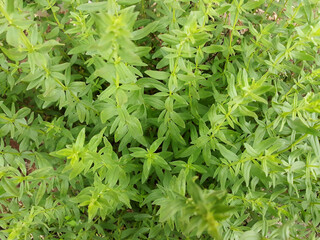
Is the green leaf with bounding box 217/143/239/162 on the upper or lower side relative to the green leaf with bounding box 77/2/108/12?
lower

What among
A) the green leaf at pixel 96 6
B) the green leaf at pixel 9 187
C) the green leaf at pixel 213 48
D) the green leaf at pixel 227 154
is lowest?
the green leaf at pixel 227 154

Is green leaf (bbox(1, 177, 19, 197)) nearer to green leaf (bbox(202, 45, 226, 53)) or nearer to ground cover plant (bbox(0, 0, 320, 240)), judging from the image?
ground cover plant (bbox(0, 0, 320, 240))

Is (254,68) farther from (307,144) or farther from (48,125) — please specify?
(48,125)

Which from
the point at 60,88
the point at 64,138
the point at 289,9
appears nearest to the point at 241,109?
the point at 289,9

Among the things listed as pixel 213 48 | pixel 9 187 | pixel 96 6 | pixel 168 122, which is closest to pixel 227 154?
pixel 168 122

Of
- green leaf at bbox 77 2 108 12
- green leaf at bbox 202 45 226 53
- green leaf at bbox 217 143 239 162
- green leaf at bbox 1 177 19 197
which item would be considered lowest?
green leaf at bbox 217 143 239 162

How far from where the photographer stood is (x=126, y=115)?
2688 mm

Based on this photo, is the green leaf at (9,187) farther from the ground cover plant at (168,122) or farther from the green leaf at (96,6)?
the green leaf at (96,6)

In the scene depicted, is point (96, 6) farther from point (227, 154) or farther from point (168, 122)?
point (227, 154)

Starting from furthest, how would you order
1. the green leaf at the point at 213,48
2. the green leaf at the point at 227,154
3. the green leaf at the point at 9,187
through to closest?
the green leaf at the point at 213,48
the green leaf at the point at 227,154
the green leaf at the point at 9,187

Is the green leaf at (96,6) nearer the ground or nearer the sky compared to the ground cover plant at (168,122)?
nearer the sky

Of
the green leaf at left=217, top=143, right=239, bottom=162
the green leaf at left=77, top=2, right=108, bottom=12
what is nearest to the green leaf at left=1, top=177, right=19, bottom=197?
the green leaf at left=77, top=2, right=108, bottom=12

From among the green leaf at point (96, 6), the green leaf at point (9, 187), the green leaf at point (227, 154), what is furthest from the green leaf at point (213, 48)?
the green leaf at point (9, 187)

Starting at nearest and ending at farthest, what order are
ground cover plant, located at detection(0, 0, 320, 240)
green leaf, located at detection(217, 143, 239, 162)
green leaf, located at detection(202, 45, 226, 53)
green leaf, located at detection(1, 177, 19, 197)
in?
ground cover plant, located at detection(0, 0, 320, 240)
green leaf, located at detection(1, 177, 19, 197)
green leaf, located at detection(217, 143, 239, 162)
green leaf, located at detection(202, 45, 226, 53)
